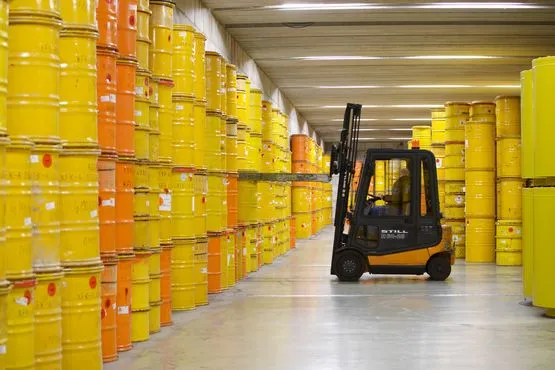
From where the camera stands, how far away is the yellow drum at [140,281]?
26.2 feet

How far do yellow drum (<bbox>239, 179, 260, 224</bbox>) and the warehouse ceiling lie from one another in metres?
3.25

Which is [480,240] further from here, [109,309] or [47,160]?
[47,160]

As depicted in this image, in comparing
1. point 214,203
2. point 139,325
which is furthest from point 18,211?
point 214,203

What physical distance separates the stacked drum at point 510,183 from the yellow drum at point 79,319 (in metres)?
12.4

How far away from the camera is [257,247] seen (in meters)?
16.6

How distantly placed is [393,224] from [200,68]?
4.71 m

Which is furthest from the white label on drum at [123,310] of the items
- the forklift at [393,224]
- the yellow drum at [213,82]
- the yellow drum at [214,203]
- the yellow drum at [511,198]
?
the yellow drum at [511,198]

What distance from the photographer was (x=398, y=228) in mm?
13820

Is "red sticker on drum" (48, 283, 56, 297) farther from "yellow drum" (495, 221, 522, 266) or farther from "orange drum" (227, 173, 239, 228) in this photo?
"yellow drum" (495, 221, 522, 266)

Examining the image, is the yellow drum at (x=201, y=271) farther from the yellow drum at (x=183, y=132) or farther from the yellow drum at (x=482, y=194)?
the yellow drum at (x=482, y=194)

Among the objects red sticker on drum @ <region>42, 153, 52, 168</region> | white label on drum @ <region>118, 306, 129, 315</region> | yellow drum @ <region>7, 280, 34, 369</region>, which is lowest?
white label on drum @ <region>118, 306, 129, 315</region>

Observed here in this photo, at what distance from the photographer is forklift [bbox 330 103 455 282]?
13820mm

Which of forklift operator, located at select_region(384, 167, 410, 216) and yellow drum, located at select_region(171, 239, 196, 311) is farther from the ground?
forklift operator, located at select_region(384, 167, 410, 216)

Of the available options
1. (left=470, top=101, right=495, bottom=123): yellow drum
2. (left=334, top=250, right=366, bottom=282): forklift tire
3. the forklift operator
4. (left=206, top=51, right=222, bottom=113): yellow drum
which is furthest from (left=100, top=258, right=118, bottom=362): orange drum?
(left=470, top=101, right=495, bottom=123): yellow drum
